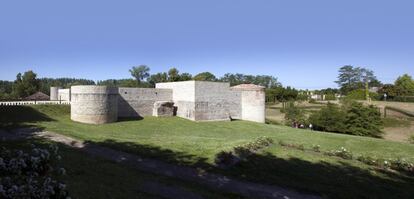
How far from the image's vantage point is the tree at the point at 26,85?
4978 cm

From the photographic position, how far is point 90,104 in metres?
24.2

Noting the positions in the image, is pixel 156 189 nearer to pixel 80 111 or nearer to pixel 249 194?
pixel 249 194

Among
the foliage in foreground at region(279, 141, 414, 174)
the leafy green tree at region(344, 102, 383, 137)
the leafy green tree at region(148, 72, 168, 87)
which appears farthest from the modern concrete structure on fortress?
the leafy green tree at region(148, 72, 168, 87)

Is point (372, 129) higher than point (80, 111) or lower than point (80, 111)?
lower

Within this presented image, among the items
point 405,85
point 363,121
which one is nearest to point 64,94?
point 363,121

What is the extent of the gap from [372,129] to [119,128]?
84.3ft

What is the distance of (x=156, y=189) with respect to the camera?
27.6 feet

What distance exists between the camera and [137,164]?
11.6 metres

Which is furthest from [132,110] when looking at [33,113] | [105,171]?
[105,171]

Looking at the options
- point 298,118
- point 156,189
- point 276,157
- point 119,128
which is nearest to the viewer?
point 156,189

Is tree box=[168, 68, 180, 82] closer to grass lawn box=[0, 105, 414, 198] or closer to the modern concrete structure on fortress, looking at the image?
the modern concrete structure on fortress

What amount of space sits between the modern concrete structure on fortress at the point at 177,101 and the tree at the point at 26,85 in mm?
23554

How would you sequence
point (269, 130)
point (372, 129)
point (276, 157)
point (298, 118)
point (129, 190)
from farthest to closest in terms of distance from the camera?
1. point (298, 118)
2. point (372, 129)
3. point (269, 130)
4. point (276, 157)
5. point (129, 190)

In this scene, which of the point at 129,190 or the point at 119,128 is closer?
the point at 129,190
